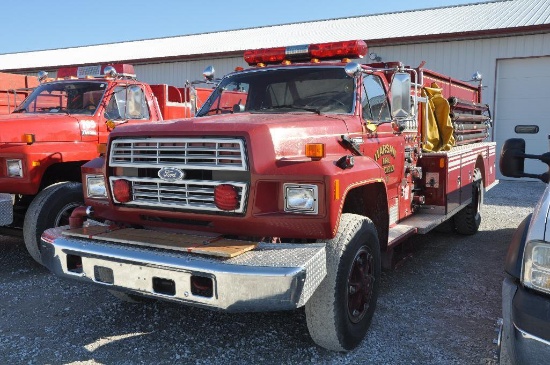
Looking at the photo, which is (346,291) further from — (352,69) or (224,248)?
(352,69)

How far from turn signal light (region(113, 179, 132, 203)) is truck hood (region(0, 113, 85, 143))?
98.0 inches

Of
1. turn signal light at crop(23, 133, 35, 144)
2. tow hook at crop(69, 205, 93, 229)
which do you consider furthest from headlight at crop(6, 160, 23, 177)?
tow hook at crop(69, 205, 93, 229)

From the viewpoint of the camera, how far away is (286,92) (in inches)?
179

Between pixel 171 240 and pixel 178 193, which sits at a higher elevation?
pixel 178 193

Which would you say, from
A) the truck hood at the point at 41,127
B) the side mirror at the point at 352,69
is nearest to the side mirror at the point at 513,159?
the side mirror at the point at 352,69

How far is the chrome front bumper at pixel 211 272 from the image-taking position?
2.84m

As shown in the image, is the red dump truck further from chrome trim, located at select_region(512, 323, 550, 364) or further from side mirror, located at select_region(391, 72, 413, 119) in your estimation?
chrome trim, located at select_region(512, 323, 550, 364)

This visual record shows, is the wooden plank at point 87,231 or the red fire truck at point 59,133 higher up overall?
the red fire truck at point 59,133

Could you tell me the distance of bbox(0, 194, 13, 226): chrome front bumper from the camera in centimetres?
513

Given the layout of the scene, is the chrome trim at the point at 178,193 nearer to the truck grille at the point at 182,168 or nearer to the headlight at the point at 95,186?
the truck grille at the point at 182,168

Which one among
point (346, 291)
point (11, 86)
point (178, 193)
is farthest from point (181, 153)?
point (11, 86)

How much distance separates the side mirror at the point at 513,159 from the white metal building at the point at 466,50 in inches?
447

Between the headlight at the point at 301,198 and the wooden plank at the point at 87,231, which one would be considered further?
the wooden plank at the point at 87,231

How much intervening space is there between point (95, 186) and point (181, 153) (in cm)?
98
